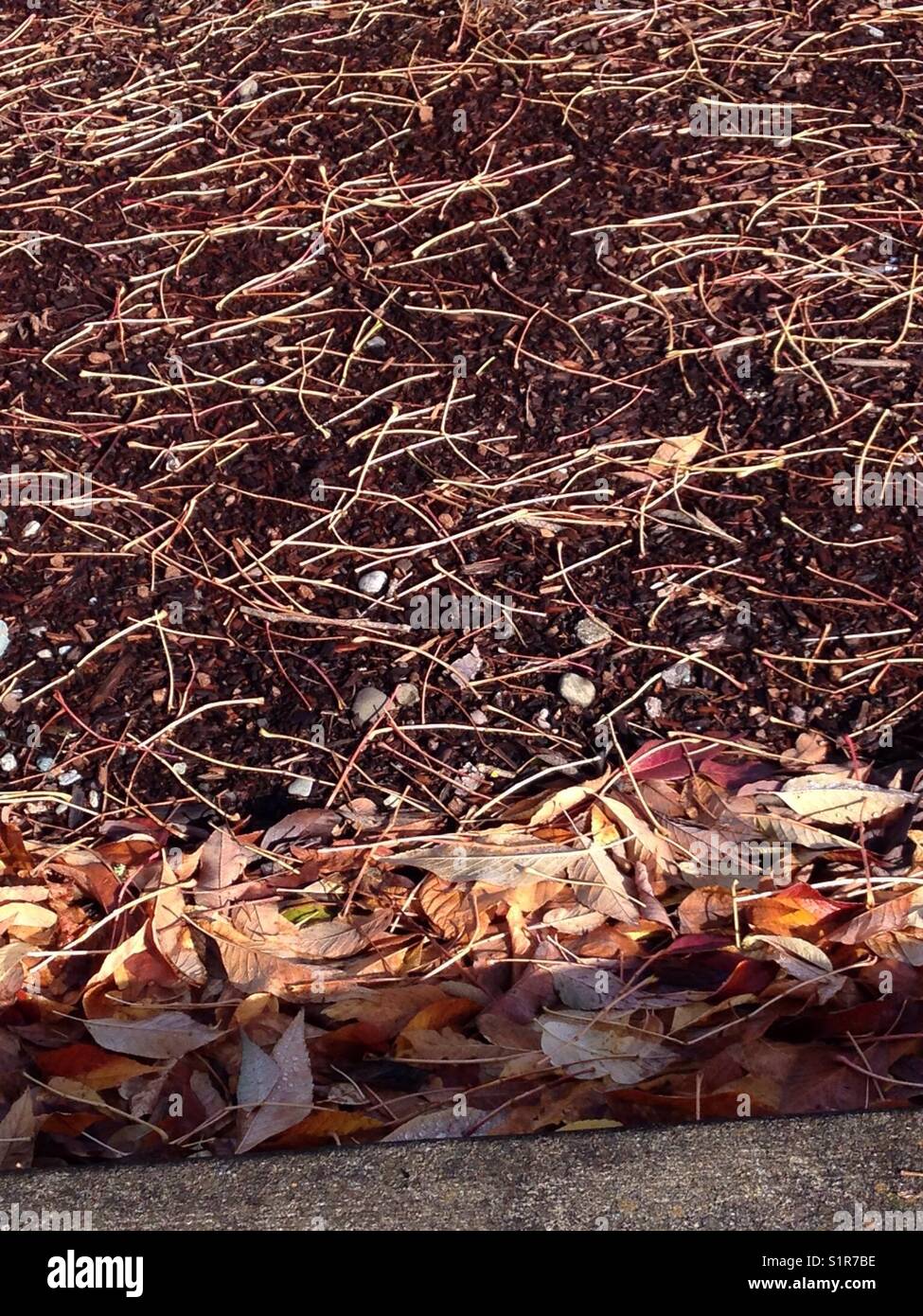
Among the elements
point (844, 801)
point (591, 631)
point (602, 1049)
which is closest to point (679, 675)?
point (591, 631)

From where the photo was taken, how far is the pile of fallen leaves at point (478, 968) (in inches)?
70.3

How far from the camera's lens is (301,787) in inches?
89.0

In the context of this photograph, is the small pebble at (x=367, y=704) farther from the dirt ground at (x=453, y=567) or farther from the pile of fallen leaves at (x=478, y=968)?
the pile of fallen leaves at (x=478, y=968)

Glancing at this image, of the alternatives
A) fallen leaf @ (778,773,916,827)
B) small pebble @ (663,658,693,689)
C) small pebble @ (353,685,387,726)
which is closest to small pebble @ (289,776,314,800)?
small pebble @ (353,685,387,726)

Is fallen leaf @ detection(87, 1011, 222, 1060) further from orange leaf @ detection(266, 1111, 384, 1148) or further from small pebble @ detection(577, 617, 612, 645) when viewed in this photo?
small pebble @ detection(577, 617, 612, 645)

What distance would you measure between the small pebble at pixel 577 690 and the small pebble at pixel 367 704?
1.12 feet

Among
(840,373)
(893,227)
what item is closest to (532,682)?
(840,373)

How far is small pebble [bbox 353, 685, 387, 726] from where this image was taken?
92.0 inches

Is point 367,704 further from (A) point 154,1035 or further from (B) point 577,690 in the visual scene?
(A) point 154,1035

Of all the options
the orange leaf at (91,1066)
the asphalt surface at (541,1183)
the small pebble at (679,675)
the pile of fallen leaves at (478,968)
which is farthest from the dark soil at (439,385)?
the asphalt surface at (541,1183)

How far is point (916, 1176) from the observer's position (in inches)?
61.0

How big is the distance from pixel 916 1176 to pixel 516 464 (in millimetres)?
1606

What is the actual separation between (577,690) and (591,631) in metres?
0.14

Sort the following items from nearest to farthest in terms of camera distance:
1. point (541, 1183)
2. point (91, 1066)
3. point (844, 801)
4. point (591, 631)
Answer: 1. point (541, 1183)
2. point (91, 1066)
3. point (844, 801)
4. point (591, 631)
